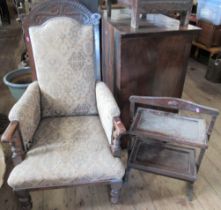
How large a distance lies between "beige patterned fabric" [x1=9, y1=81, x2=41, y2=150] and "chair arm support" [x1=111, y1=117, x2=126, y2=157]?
489mm

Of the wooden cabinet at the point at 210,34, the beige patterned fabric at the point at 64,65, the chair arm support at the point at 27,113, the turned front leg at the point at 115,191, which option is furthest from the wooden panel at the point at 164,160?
the wooden cabinet at the point at 210,34

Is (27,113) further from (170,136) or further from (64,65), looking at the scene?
(170,136)

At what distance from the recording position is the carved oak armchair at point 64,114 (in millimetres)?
1163

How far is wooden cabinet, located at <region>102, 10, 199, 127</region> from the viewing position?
1392 millimetres

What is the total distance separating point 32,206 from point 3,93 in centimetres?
168

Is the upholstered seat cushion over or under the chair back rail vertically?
under

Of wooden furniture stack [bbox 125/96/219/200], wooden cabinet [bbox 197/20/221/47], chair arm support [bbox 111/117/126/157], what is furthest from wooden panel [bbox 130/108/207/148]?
wooden cabinet [bbox 197/20/221/47]

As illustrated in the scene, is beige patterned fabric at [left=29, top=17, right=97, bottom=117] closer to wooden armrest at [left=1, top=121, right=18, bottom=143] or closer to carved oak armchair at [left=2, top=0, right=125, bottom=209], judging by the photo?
carved oak armchair at [left=2, top=0, right=125, bottom=209]

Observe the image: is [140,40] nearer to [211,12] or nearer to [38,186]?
[38,186]

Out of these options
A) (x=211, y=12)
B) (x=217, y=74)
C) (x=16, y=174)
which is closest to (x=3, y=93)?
(x=16, y=174)

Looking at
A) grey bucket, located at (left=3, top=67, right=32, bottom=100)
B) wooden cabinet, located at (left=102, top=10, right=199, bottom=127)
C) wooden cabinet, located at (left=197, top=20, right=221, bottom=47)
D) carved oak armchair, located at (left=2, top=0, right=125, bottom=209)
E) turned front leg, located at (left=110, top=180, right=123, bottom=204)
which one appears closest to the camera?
carved oak armchair, located at (left=2, top=0, right=125, bottom=209)

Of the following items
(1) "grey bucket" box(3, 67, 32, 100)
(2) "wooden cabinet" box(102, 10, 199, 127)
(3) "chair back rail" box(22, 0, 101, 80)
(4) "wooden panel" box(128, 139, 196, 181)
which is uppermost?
(3) "chair back rail" box(22, 0, 101, 80)

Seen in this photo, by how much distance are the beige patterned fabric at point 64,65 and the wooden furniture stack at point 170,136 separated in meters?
0.36

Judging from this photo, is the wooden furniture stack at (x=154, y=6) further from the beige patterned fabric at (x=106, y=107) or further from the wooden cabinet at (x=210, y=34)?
the wooden cabinet at (x=210, y=34)
